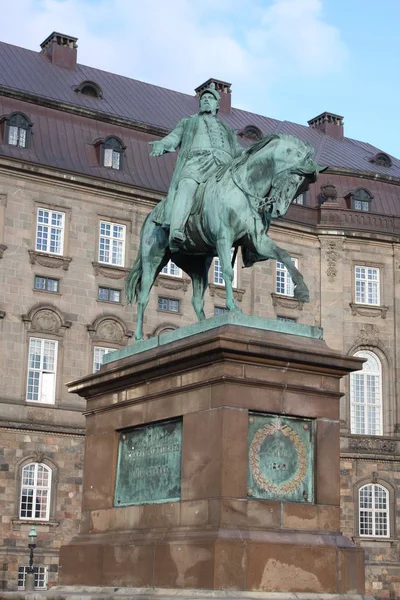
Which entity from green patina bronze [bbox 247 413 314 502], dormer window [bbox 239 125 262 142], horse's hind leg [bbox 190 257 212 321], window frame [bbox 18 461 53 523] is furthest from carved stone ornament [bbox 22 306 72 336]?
green patina bronze [bbox 247 413 314 502]

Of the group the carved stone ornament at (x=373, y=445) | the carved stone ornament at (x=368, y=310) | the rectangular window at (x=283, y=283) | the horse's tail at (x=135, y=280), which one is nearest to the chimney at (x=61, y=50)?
the rectangular window at (x=283, y=283)

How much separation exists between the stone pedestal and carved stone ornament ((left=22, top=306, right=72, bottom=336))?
25756 millimetres

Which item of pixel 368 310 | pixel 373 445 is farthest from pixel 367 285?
pixel 373 445

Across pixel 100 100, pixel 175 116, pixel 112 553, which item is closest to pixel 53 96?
pixel 100 100

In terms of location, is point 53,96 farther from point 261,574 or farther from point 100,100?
point 261,574

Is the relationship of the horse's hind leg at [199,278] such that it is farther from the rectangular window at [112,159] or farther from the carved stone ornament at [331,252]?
the carved stone ornament at [331,252]

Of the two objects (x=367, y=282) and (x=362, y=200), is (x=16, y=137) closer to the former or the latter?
(x=367, y=282)

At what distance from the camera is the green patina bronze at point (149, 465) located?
520 inches

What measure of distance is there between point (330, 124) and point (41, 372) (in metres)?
23.8

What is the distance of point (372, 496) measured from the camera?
44438mm

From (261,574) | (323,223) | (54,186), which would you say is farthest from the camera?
(323,223)

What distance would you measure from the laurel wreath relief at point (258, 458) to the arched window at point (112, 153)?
30.7m

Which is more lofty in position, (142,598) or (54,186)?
(54,186)

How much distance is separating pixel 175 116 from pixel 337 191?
7.79 meters
